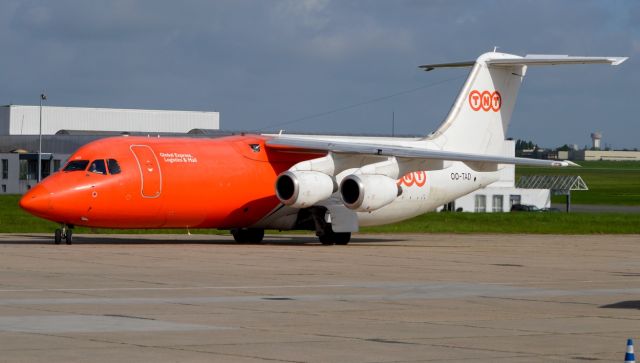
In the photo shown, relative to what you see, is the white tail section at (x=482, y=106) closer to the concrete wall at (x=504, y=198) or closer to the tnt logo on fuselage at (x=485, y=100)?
the tnt logo on fuselage at (x=485, y=100)

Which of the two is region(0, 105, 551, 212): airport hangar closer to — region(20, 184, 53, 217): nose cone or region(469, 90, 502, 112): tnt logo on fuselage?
region(469, 90, 502, 112): tnt logo on fuselage

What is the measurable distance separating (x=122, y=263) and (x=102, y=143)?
307 inches

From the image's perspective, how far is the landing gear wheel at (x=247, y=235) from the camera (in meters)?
39.9

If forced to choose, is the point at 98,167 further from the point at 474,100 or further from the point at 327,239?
the point at 474,100

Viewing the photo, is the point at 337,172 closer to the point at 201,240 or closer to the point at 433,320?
the point at 201,240

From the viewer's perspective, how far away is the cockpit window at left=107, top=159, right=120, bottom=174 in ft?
113

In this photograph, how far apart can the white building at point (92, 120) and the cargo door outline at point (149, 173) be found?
59.1 meters

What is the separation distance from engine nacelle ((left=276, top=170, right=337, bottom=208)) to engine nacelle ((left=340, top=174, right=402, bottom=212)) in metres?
0.62

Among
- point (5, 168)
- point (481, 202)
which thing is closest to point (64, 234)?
point (5, 168)

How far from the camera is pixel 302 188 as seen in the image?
3603 cm

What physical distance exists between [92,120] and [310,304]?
7684 centimetres

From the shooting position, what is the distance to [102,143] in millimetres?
35625

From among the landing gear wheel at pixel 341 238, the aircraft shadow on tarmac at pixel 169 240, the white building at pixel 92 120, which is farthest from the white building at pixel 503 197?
the landing gear wheel at pixel 341 238

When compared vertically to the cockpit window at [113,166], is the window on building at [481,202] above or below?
below
